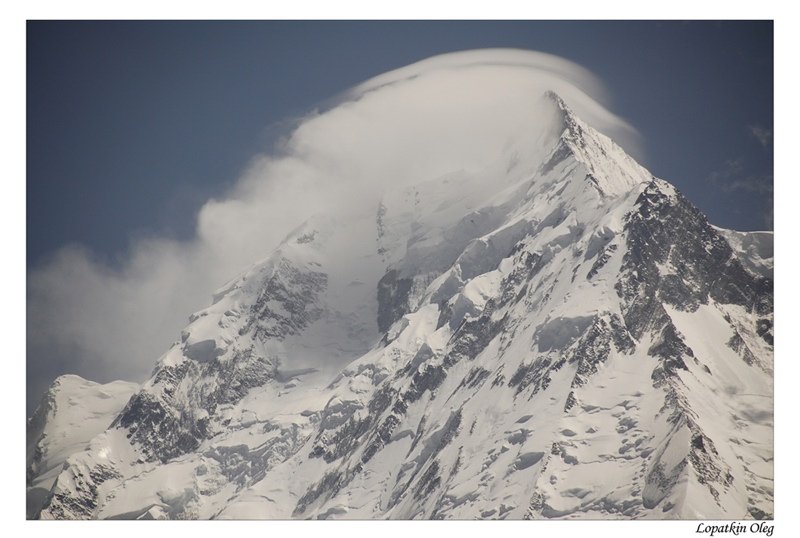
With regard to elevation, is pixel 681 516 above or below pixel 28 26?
below

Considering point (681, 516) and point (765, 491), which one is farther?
point (765, 491)
